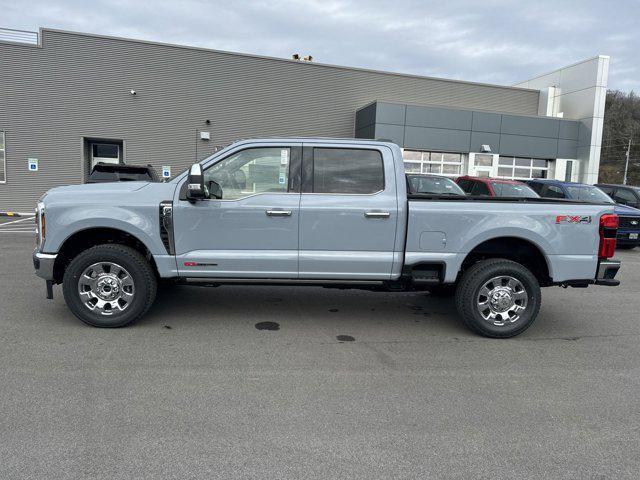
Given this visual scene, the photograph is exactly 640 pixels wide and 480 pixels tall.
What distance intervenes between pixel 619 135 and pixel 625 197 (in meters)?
61.8

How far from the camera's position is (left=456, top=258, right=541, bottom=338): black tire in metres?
5.23

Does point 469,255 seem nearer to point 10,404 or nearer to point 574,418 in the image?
point 574,418

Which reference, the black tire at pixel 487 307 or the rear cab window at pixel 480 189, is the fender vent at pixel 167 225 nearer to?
the black tire at pixel 487 307

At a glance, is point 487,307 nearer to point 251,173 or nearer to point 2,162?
point 251,173

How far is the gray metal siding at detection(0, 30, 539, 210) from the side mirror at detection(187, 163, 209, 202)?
16.7 metres

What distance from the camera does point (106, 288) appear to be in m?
5.18

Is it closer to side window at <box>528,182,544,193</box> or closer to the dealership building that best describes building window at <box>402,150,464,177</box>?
the dealership building

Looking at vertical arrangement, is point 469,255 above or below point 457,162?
below

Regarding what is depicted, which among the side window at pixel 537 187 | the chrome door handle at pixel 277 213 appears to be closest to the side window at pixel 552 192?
the side window at pixel 537 187

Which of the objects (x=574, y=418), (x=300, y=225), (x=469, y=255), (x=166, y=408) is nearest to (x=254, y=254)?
(x=300, y=225)

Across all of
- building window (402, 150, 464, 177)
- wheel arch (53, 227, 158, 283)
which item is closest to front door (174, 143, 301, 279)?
wheel arch (53, 227, 158, 283)

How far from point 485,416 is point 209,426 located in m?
1.95

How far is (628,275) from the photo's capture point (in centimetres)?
952

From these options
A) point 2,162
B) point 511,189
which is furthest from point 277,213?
point 2,162
